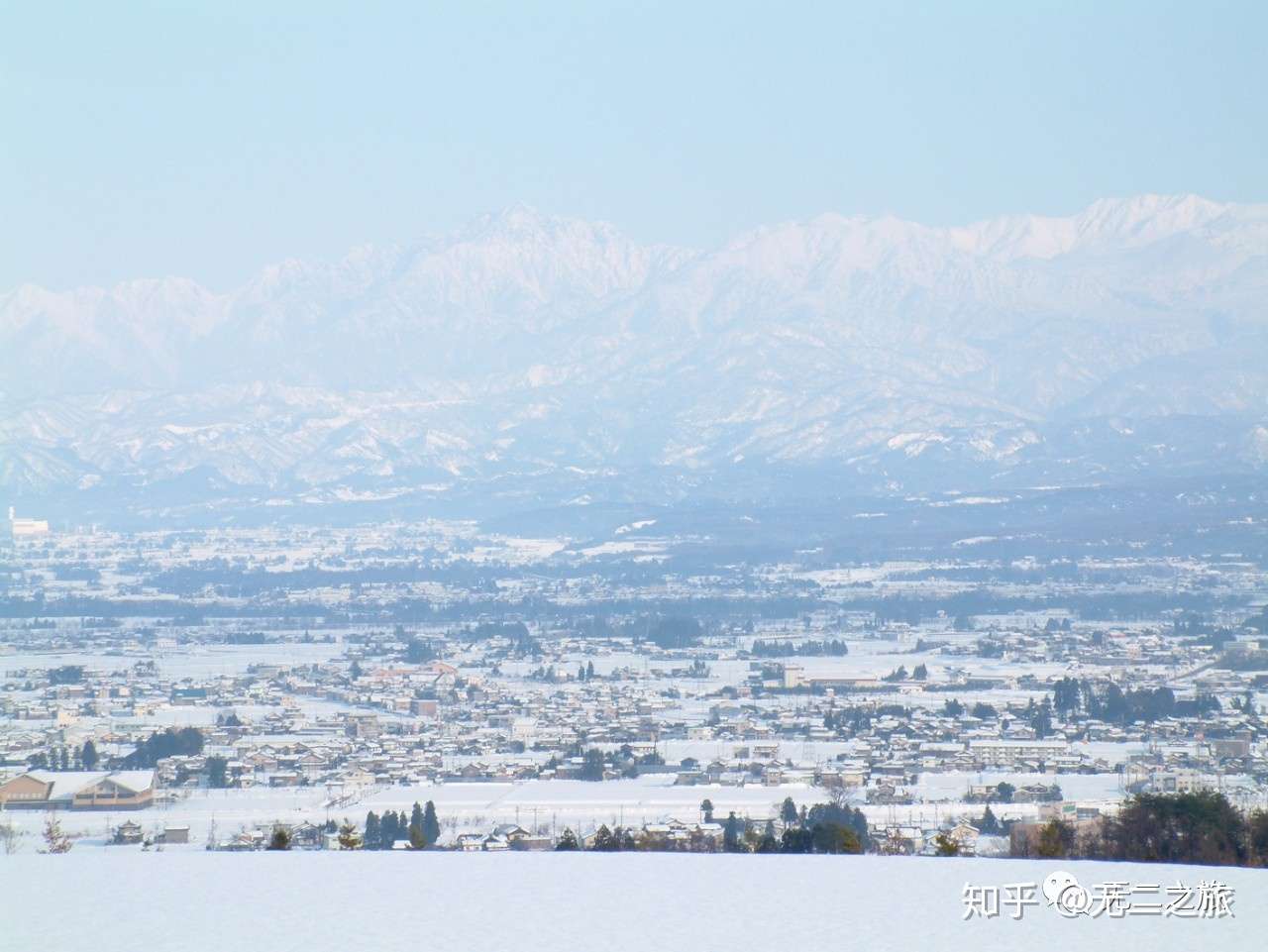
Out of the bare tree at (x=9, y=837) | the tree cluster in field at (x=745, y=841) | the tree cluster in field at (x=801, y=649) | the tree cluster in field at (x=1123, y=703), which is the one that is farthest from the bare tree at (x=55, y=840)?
the tree cluster in field at (x=801, y=649)

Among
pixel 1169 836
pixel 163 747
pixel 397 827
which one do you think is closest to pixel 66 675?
pixel 163 747

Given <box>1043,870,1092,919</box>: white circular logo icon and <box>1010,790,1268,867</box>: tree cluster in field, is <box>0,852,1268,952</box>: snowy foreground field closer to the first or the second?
<box>1043,870,1092,919</box>: white circular logo icon

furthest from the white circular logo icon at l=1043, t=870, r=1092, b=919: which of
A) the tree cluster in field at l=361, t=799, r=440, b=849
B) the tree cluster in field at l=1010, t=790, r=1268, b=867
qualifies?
the tree cluster in field at l=361, t=799, r=440, b=849

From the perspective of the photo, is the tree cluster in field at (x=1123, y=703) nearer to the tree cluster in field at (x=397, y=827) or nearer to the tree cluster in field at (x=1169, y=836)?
the tree cluster in field at (x=397, y=827)

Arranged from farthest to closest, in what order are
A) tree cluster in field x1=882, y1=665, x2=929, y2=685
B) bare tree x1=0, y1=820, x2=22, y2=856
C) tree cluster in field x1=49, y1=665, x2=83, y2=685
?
tree cluster in field x1=49, y1=665, x2=83, y2=685 < tree cluster in field x1=882, y1=665, x2=929, y2=685 < bare tree x1=0, y1=820, x2=22, y2=856

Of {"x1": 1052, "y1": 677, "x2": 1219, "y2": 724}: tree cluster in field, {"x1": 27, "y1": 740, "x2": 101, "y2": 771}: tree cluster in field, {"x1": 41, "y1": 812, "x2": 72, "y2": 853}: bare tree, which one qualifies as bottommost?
{"x1": 41, "y1": 812, "x2": 72, "y2": 853}: bare tree

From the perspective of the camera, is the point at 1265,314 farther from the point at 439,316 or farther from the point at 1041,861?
the point at 1041,861

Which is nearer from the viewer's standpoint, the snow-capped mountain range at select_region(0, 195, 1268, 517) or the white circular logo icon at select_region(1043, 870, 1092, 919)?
the white circular logo icon at select_region(1043, 870, 1092, 919)
